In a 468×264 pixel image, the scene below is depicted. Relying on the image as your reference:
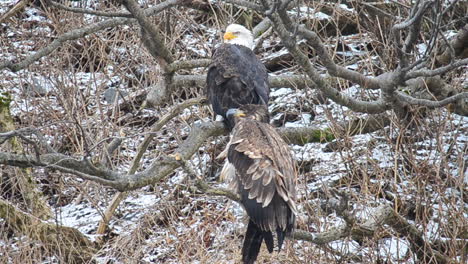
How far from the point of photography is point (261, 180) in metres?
4.09

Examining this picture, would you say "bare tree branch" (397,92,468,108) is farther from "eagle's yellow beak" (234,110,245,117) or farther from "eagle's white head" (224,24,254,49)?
"eagle's white head" (224,24,254,49)

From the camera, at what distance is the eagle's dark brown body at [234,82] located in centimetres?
538

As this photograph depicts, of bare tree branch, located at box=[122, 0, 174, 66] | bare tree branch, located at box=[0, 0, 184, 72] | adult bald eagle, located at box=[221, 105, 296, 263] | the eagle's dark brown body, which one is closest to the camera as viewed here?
adult bald eagle, located at box=[221, 105, 296, 263]

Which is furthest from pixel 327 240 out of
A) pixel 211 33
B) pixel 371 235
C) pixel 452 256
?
pixel 211 33

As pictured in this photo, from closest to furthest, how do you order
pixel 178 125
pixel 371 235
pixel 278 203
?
pixel 278 203, pixel 371 235, pixel 178 125

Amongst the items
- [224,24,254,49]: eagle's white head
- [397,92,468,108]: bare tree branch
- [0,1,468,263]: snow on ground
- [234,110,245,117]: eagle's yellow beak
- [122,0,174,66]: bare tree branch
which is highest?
[122,0,174,66]: bare tree branch

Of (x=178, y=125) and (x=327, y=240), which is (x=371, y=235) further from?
(x=178, y=125)

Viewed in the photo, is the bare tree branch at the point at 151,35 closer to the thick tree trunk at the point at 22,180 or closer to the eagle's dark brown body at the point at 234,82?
the eagle's dark brown body at the point at 234,82

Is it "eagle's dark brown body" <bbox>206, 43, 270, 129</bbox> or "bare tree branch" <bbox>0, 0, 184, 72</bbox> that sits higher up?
"bare tree branch" <bbox>0, 0, 184, 72</bbox>

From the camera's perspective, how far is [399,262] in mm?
4992

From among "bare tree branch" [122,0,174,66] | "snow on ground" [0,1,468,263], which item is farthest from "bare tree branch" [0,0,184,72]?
"snow on ground" [0,1,468,263]

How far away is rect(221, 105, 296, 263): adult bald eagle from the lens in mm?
3984

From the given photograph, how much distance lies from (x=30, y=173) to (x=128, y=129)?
119 cm

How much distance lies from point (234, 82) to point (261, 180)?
1513 mm
